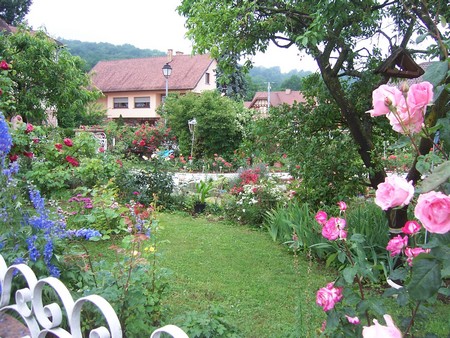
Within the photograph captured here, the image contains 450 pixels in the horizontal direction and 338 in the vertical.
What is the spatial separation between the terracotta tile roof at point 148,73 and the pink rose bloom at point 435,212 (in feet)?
113

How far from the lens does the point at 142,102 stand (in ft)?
122

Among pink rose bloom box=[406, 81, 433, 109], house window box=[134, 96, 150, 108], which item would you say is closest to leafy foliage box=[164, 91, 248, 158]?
pink rose bloom box=[406, 81, 433, 109]

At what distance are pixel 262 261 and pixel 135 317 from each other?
3.45m

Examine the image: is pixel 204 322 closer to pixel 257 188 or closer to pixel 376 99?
pixel 376 99

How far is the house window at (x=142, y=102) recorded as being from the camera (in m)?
37.0

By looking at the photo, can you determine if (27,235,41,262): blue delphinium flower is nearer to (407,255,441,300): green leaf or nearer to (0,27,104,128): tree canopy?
(407,255,441,300): green leaf

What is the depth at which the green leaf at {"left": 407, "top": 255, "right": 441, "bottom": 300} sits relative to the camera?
1.09 metres

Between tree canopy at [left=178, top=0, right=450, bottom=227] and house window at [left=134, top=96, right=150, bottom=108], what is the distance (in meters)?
32.7

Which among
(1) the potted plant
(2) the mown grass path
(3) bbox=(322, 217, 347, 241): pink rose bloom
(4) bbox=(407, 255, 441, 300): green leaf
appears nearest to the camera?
(4) bbox=(407, 255, 441, 300): green leaf

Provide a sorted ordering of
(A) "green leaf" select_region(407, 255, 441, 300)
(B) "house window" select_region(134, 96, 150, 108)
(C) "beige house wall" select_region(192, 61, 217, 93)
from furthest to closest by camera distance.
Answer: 1. (B) "house window" select_region(134, 96, 150, 108)
2. (C) "beige house wall" select_region(192, 61, 217, 93)
3. (A) "green leaf" select_region(407, 255, 441, 300)

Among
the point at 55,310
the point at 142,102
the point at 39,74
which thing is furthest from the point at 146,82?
the point at 55,310

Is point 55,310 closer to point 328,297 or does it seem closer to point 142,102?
point 328,297

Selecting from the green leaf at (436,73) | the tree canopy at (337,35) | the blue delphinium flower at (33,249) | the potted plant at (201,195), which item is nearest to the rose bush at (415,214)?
the green leaf at (436,73)

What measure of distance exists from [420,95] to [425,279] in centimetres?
51
